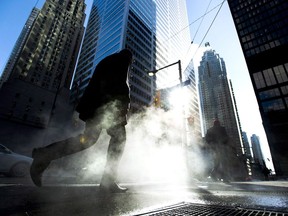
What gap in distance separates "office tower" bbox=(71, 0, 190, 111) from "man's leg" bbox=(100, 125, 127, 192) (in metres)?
50.5

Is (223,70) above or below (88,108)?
above

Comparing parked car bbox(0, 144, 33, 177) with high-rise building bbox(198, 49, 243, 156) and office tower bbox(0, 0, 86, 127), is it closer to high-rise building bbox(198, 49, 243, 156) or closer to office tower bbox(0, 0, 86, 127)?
office tower bbox(0, 0, 86, 127)

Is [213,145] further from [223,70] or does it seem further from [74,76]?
[223,70]

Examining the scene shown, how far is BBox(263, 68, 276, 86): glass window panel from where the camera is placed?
39.4 meters

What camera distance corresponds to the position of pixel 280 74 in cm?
3803

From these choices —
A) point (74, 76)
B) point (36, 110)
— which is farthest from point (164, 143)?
point (74, 76)

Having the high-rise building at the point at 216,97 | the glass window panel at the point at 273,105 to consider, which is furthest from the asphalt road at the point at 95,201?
the high-rise building at the point at 216,97

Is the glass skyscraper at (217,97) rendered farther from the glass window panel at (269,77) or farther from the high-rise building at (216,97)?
the glass window panel at (269,77)

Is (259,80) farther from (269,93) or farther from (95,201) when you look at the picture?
(95,201)

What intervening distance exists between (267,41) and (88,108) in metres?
66.0

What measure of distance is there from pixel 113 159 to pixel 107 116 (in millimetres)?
583

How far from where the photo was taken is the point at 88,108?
2318 mm

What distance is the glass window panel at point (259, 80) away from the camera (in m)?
41.2

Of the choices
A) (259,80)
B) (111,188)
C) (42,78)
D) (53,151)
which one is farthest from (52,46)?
(111,188)
